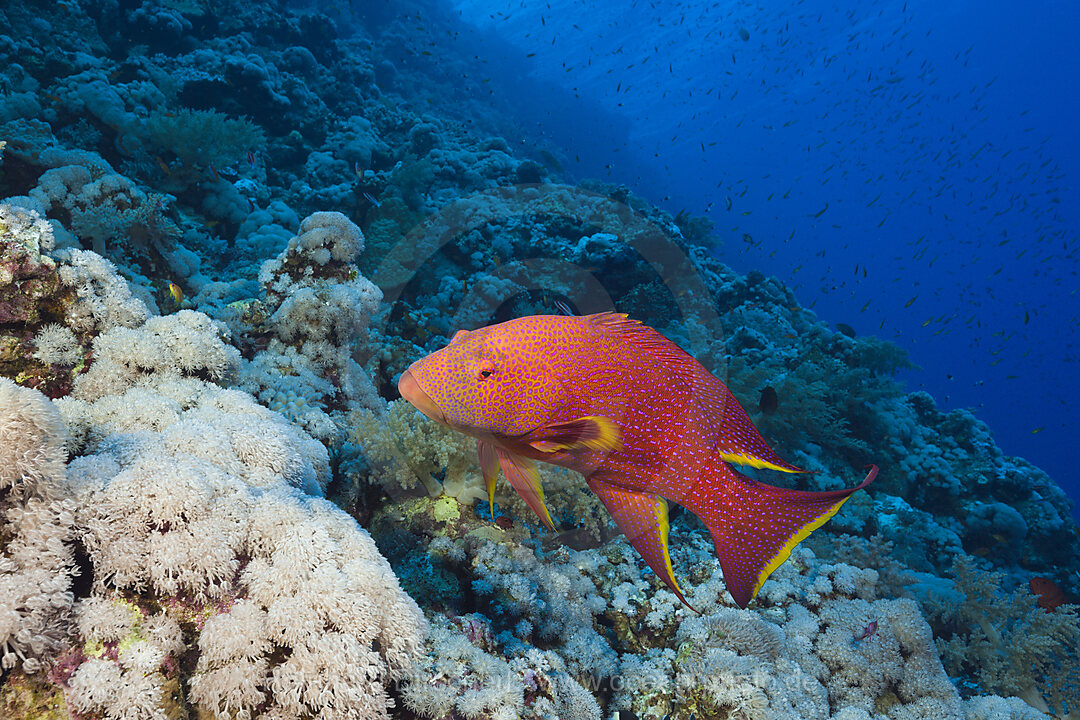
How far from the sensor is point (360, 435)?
146 inches

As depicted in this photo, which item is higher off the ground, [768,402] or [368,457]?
[768,402]

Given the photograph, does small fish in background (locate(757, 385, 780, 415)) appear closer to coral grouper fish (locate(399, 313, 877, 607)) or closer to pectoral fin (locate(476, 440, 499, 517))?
coral grouper fish (locate(399, 313, 877, 607))

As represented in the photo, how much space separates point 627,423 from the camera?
1.78 m

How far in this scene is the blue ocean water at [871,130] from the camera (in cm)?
5553

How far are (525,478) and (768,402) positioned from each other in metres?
6.47

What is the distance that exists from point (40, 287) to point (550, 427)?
296cm

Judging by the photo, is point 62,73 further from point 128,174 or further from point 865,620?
point 865,620

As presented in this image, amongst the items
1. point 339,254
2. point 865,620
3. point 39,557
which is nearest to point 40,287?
point 39,557

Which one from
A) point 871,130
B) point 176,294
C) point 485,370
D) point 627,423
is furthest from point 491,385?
point 871,130

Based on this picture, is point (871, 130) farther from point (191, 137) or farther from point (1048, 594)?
point (191, 137)

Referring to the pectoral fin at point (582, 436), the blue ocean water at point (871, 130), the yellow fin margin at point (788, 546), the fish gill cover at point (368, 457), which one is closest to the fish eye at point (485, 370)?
the fish gill cover at point (368, 457)

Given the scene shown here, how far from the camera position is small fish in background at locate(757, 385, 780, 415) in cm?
711

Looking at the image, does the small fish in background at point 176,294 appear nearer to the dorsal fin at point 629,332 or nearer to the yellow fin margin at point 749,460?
the dorsal fin at point 629,332

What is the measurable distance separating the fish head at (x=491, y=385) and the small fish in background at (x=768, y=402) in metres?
6.37
